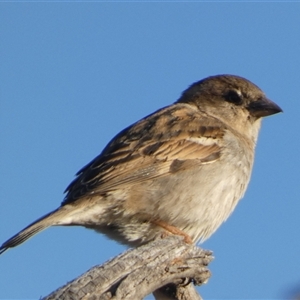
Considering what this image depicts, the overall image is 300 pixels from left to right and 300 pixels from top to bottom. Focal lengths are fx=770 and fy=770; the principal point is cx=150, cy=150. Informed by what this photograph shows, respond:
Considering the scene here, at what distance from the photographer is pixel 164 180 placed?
7176 millimetres

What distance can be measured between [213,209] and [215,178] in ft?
1.10

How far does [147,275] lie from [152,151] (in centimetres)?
297

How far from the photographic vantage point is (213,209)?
712 centimetres

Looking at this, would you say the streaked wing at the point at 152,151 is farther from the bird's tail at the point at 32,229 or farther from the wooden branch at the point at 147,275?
the wooden branch at the point at 147,275

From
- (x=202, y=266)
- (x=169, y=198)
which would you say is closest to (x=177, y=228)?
(x=169, y=198)

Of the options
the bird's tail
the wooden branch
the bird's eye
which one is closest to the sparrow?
the bird's tail

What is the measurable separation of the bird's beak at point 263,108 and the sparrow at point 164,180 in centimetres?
1

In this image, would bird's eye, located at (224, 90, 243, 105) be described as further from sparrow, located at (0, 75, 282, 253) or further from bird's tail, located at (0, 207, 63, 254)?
bird's tail, located at (0, 207, 63, 254)

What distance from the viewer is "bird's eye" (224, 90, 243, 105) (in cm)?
862

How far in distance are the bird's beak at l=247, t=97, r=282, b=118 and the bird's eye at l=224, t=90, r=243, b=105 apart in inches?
5.5

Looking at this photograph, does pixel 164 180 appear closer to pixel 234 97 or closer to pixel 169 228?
pixel 169 228

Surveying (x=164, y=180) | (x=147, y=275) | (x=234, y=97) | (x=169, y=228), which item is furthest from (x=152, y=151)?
(x=147, y=275)

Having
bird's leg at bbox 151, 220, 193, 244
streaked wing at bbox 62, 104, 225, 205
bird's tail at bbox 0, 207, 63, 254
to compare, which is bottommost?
bird's leg at bbox 151, 220, 193, 244

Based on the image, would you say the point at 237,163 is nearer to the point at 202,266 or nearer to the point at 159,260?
the point at 202,266
